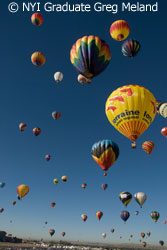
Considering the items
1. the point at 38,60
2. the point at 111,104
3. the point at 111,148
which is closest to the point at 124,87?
the point at 111,104

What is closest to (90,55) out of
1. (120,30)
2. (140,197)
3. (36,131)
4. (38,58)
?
(120,30)

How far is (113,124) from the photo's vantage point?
28.0 m

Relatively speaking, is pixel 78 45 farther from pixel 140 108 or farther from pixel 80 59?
pixel 140 108

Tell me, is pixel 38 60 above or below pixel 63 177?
above

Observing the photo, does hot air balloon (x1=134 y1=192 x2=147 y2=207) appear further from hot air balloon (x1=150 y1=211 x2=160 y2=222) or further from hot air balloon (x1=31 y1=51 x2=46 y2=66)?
hot air balloon (x1=31 y1=51 x2=46 y2=66)

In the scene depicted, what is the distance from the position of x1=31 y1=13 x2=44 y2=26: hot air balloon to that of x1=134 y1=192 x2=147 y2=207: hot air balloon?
81.5 feet

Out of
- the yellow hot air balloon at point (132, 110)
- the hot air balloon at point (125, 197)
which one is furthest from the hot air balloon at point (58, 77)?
the hot air balloon at point (125, 197)

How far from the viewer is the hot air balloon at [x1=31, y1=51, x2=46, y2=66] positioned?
127 ft

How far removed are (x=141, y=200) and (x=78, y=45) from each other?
25.2m

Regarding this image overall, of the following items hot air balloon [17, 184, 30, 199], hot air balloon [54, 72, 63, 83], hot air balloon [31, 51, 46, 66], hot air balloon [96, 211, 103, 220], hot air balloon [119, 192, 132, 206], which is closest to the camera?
hot air balloon [31, 51, 46, 66]

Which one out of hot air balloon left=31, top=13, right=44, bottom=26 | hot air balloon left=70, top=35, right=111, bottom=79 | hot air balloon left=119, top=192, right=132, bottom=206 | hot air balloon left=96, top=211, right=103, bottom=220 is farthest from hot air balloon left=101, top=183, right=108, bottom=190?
hot air balloon left=70, top=35, right=111, bottom=79

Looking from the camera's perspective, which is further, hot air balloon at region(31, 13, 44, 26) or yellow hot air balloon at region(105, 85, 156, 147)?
hot air balloon at region(31, 13, 44, 26)

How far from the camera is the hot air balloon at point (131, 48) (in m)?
34.5

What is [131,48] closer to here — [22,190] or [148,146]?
[148,146]
